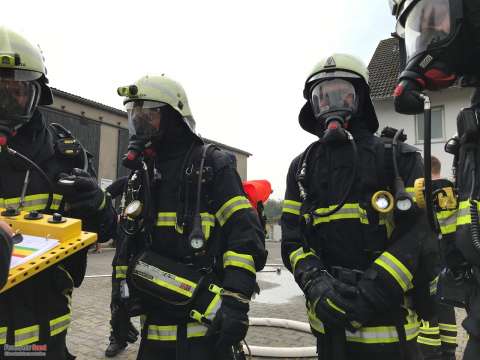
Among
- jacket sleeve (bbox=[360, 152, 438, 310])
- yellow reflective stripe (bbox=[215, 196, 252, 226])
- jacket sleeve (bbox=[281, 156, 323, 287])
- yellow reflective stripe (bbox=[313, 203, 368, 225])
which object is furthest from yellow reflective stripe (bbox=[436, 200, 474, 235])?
yellow reflective stripe (bbox=[215, 196, 252, 226])

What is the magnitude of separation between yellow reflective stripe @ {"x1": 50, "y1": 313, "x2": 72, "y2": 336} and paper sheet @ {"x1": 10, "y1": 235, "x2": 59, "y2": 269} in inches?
22.8

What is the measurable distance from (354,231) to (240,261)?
0.75m

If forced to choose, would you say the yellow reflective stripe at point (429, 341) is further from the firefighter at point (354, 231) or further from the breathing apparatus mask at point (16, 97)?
the breathing apparatus mask at point (16, 97)

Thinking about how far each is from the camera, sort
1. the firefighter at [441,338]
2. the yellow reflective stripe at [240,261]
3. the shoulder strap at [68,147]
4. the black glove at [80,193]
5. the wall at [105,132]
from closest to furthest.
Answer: the black glove at [80,193] < the yellow reflective stripe at [240,261] < the shoulder strap at [68,147] < the firefighter at [441,338] < the wall at [105,132]

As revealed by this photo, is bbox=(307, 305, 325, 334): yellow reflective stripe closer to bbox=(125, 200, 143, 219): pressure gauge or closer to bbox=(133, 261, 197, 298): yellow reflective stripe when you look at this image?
bbox=(133, 261, 197, 298): yellow reflective stripe

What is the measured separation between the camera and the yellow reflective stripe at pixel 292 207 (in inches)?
116

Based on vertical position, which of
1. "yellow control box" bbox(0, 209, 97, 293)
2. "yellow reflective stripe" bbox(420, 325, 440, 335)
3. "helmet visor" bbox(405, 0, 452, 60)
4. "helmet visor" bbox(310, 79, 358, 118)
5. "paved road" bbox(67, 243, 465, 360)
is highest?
"helmet visor" bbox(405, 0, 452, 60)

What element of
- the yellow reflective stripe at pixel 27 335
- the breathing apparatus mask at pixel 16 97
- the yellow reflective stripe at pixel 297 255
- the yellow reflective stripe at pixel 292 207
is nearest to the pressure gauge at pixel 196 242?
the yellow reflective stripe at pixel 297 255

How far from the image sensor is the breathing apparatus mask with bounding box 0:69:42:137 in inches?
97.6

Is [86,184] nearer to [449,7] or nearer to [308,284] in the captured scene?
[308,284]

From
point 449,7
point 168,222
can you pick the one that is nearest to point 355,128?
point 449,7

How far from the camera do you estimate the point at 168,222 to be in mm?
2707

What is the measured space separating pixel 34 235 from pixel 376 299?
193 cm

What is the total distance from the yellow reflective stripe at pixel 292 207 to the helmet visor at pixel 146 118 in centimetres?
108
